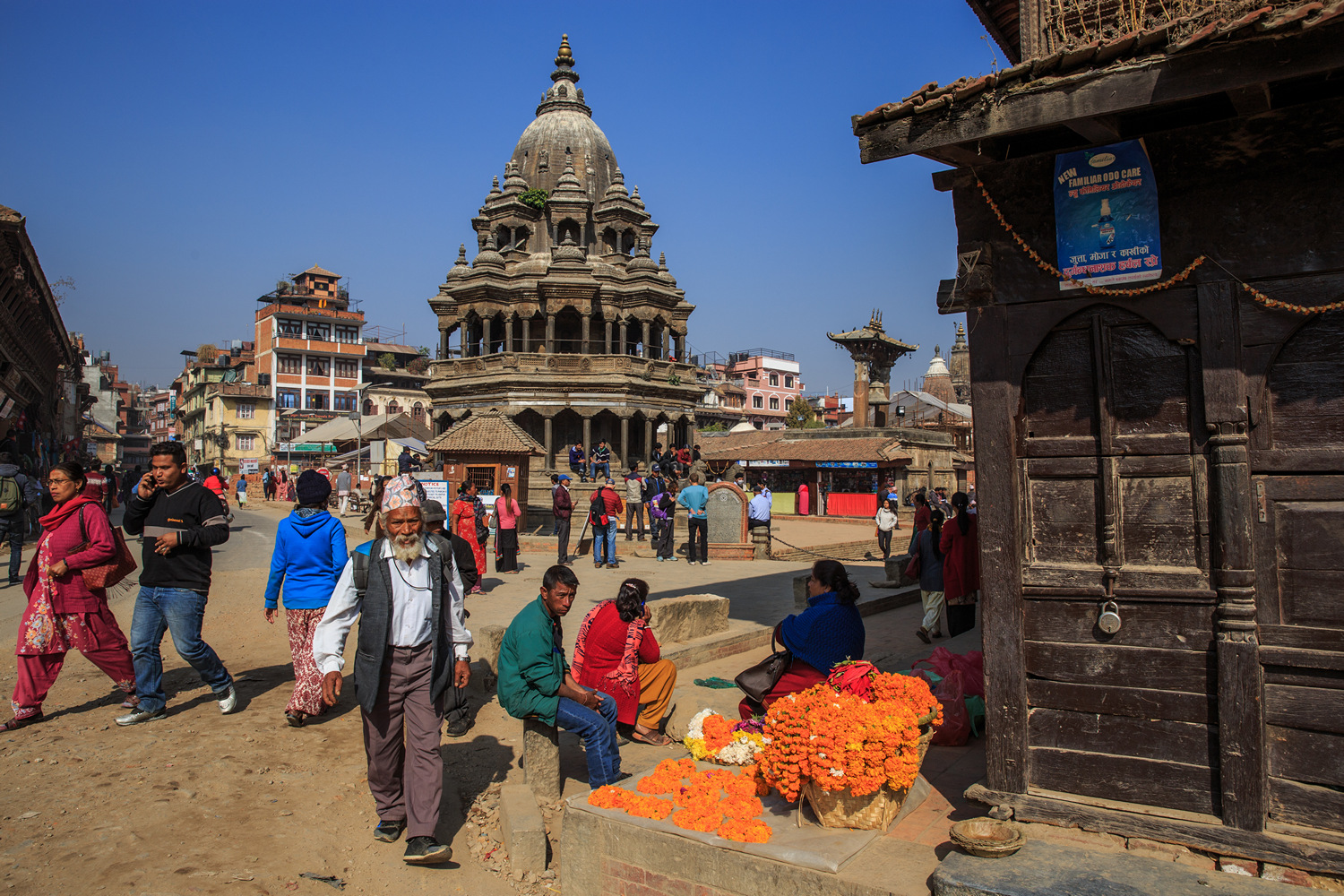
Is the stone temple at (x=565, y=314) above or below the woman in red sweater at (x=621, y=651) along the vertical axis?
above

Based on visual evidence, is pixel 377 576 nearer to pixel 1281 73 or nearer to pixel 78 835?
pixel 78 835

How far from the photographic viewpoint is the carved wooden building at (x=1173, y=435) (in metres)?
3.67

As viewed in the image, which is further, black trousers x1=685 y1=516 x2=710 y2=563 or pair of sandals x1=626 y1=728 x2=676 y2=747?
black trousers x1=685 y1=516 x2=710 y2=563

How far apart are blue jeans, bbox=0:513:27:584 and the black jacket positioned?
808 cm

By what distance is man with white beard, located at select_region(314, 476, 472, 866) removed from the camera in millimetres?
4539

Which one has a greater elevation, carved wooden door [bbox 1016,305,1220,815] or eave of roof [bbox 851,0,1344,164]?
eave of roof [bbox 851,0,1344,164]

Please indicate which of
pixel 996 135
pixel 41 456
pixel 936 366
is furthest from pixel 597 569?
pixel 936 366

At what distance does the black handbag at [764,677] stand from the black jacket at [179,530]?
155 inches

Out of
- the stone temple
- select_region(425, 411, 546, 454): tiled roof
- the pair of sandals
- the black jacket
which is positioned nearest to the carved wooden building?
the pair of sandals

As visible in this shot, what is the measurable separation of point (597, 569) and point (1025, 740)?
454 inches

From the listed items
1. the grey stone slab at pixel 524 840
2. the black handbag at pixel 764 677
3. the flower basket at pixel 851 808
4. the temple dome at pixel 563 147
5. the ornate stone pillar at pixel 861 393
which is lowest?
the grey stone slab at pixel 524 840

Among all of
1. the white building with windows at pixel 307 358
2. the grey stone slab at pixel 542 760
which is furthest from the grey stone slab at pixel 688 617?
the white building with windows at pixel 307 358

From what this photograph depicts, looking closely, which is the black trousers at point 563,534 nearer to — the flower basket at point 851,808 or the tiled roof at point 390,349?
the flower basket at point 851,808

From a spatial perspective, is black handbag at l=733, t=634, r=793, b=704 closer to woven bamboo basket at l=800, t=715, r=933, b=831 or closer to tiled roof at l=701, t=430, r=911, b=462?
woven bamboo basket at l=800, t=715, r=933, b=831
